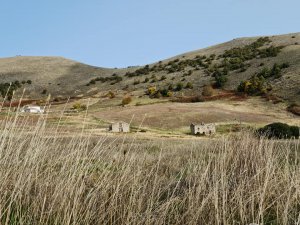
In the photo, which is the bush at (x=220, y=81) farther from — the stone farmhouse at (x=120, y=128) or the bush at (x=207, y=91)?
the stone farmhouse at (x=120, y=128)

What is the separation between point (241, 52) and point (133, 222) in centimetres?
8106

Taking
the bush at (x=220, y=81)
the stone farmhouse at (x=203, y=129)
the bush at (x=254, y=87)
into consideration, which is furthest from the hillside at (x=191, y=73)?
the stone farmhouse at (x=203, y=129)

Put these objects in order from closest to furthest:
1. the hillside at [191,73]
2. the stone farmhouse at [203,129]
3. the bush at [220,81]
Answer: the stone farmhouse at [203,129] → the hillside at [191,73] → the bush at [220,81]

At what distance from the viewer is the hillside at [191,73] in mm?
60531

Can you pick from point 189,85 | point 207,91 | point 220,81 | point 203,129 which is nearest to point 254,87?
point 207,91

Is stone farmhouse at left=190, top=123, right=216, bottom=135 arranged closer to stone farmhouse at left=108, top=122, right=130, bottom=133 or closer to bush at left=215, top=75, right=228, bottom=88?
stone farmhouse at left=108, top=122, right=130, bottom=133

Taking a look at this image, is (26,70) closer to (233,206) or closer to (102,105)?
(102,105)

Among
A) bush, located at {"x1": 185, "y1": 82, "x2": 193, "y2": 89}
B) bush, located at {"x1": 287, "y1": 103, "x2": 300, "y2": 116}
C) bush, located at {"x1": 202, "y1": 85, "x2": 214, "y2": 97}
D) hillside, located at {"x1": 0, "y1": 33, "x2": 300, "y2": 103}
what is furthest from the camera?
bush, located at {"x1": 185, "y1": 82, "x2": 193, "y2": 89}

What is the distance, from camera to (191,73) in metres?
73.6

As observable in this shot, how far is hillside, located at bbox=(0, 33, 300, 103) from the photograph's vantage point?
6053 centimetres

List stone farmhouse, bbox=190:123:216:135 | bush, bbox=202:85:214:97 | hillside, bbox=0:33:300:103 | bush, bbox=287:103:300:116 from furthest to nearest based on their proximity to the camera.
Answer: hillside, bbox=0:33:300:103
bush, bbox=202:85:214:97
bush, bbox=287:103:300:116
stone farmhouse, bbox=190:123:216:135

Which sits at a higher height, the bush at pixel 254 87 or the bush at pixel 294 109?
the bush at pixel 254 87

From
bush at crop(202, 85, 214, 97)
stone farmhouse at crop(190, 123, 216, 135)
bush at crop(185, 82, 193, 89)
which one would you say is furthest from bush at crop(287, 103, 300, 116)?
bush at crop(185, 82, 193, 89)

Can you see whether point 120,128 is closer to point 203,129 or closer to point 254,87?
point 203,129
